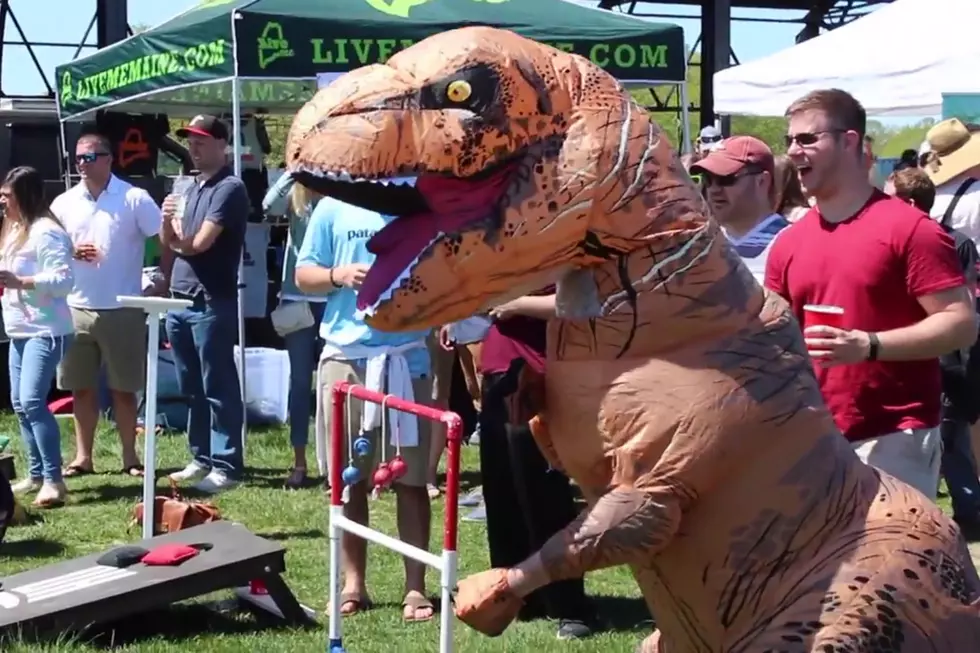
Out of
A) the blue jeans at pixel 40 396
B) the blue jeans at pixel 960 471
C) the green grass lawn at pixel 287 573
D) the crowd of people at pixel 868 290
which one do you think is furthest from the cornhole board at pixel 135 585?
the blue jeans at pixel 960 471

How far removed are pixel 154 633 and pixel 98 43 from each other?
45.0ft

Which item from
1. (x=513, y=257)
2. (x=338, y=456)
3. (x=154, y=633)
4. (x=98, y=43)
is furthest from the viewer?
(x=98, y=43)

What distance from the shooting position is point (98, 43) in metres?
17.8

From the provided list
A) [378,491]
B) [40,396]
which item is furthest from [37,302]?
[378,491]

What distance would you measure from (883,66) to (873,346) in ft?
19.8

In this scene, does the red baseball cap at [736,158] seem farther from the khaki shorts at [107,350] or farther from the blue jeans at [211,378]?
the khaki shorts at [107,350]

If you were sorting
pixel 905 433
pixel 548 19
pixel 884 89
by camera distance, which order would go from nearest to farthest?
pixel 905 433
pixel 884 89
pixel 548 19

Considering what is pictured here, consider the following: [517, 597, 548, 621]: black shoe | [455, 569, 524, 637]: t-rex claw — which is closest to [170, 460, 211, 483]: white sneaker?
[517, 597, 548, 621]: black shoe

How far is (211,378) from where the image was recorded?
334 inches

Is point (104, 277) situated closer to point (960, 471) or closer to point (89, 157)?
point (89, 157)

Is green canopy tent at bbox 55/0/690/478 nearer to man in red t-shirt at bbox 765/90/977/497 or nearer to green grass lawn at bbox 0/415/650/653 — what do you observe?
green grass lawn at bbox 0/415/650/653

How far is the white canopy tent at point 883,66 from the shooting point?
28.3 ft

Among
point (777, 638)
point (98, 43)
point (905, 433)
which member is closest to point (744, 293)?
point (777, 638)

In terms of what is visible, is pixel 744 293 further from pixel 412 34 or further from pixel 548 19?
pixel 548 19
